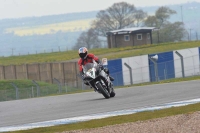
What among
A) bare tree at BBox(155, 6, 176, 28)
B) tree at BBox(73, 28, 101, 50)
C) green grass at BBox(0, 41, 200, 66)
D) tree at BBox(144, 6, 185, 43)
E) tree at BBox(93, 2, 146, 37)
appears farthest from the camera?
tree at BBox(93, 2, 146, 37)

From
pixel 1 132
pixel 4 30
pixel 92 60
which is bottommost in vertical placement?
pixel 1 132

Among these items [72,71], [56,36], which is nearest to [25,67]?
[72,71]

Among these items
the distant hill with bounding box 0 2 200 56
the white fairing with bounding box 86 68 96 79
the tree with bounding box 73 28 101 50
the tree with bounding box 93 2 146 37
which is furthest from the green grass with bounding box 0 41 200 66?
the distant hill with bounding box 0 2 200 56

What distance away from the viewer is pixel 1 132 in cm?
1261

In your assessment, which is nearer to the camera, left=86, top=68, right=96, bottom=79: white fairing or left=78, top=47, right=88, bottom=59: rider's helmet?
left=78, top=47, right=88, bottom=59: rider's helmet

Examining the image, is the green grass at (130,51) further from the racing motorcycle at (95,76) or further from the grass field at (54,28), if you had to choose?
the grass field at (54,28)

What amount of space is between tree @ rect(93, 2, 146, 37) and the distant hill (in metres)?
8.17

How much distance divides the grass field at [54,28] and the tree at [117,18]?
14537mm

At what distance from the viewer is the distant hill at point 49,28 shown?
6117 inches

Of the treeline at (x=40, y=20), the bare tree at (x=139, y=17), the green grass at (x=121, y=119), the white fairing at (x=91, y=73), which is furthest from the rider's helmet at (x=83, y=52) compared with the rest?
the treeline at (x=40, y=20)

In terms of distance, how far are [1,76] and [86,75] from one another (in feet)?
153

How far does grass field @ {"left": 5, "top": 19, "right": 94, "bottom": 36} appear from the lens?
160 metres

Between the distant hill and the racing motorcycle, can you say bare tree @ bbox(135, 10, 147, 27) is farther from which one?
the racing motorcycle

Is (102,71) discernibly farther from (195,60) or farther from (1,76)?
(1,76)
